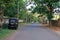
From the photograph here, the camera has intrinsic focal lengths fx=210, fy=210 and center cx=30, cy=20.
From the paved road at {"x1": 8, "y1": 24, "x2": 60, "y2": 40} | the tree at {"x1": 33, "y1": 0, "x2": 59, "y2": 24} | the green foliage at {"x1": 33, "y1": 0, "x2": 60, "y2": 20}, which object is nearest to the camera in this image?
the paved road at {"x1": 8, "y1": 24, "x2": 60, "y2": 40}

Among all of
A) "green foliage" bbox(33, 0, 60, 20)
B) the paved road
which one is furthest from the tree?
the paved road

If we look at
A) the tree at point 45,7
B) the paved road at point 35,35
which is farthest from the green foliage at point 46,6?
the paved road at point 35,35

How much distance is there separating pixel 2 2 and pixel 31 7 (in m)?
36.7

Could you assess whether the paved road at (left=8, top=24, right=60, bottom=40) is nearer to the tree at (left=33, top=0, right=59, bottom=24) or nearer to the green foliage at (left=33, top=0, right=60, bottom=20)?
the green foliage at (left=33, top=0, right=60, bottom=20)

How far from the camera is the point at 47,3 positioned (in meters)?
52.8

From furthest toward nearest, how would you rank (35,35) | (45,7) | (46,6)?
(46,6), (45,7), (35,35)

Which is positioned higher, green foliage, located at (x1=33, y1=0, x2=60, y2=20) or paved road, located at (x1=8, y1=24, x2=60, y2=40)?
green foliage, located at (x1=33, y1=0, x2=60, y2=20)

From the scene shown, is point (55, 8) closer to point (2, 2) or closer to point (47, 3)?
point (47, 3)

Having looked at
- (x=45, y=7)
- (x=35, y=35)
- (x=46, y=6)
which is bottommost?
(x=35, y=35)

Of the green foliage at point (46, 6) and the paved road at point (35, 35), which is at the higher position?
the green foliage at point (46, 6)

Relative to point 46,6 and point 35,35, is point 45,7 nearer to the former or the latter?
point 46,6

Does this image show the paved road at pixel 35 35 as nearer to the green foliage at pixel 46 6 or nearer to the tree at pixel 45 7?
the green foliage at pixel 46 6

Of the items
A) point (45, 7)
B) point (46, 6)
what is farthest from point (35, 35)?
point (46, 6)

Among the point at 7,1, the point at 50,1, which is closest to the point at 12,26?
the point at 7,1
